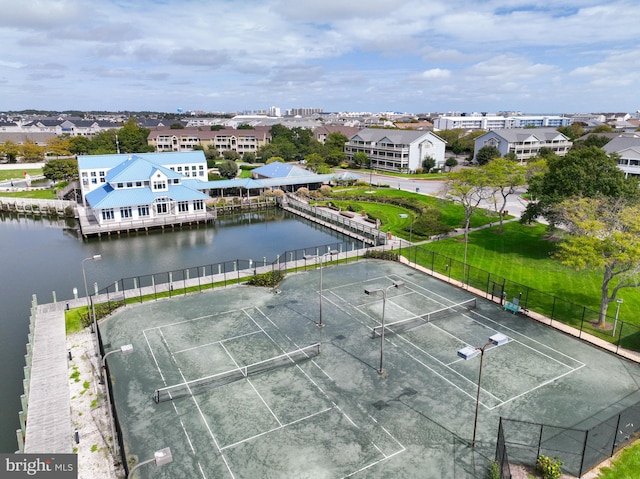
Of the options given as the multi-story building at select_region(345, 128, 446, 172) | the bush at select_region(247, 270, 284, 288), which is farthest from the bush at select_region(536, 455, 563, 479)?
the multi-story building at select_region(345, 128, 446, 172)

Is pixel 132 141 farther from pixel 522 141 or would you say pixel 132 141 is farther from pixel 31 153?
pixel 522 141

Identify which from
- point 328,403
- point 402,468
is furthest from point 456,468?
point 328,403

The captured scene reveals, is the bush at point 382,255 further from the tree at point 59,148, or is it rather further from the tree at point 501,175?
the tree at point 59,148

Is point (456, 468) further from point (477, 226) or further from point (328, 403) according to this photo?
point (477, 226)

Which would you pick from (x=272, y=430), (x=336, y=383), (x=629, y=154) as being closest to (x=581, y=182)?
(x=336, y=383)

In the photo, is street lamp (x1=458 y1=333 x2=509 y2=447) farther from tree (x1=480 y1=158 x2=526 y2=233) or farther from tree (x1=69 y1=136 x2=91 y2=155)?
tree (x1=69 y1=136 x2=91 y2=155)
